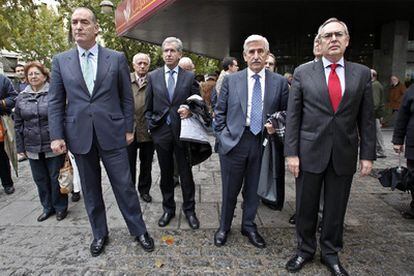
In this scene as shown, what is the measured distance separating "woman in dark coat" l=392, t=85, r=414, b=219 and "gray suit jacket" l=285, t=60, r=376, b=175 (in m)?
1.53

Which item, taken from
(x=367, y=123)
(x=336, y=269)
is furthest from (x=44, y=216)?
(x=367, y=123)

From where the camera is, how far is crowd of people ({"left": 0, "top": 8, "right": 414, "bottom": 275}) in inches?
104

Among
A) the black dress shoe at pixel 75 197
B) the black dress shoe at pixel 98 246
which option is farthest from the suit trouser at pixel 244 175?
the black dress shoe at pixel 75 197

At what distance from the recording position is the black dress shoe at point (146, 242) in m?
3.22

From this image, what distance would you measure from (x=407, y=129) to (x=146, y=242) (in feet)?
10.6

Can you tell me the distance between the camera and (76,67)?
9.89ft

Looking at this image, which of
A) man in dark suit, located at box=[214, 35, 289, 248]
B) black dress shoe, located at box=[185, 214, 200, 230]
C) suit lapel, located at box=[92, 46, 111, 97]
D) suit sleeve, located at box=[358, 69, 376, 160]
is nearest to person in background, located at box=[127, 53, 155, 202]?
black dress shoe, located at box=[185, 214, 200, 230]

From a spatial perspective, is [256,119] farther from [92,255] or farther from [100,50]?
[92,255]

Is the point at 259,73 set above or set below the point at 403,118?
above

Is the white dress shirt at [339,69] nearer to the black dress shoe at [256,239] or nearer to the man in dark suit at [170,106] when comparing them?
the man in dark suit at [170,106]

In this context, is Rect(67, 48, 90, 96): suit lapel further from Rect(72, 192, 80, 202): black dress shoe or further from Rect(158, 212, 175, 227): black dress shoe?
Rect(72, 192, 80, 202): black dress shoe

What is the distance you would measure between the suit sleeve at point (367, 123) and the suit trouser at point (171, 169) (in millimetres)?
1817

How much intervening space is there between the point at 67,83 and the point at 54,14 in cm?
3094

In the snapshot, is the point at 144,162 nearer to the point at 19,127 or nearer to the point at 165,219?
the point at 165,219
